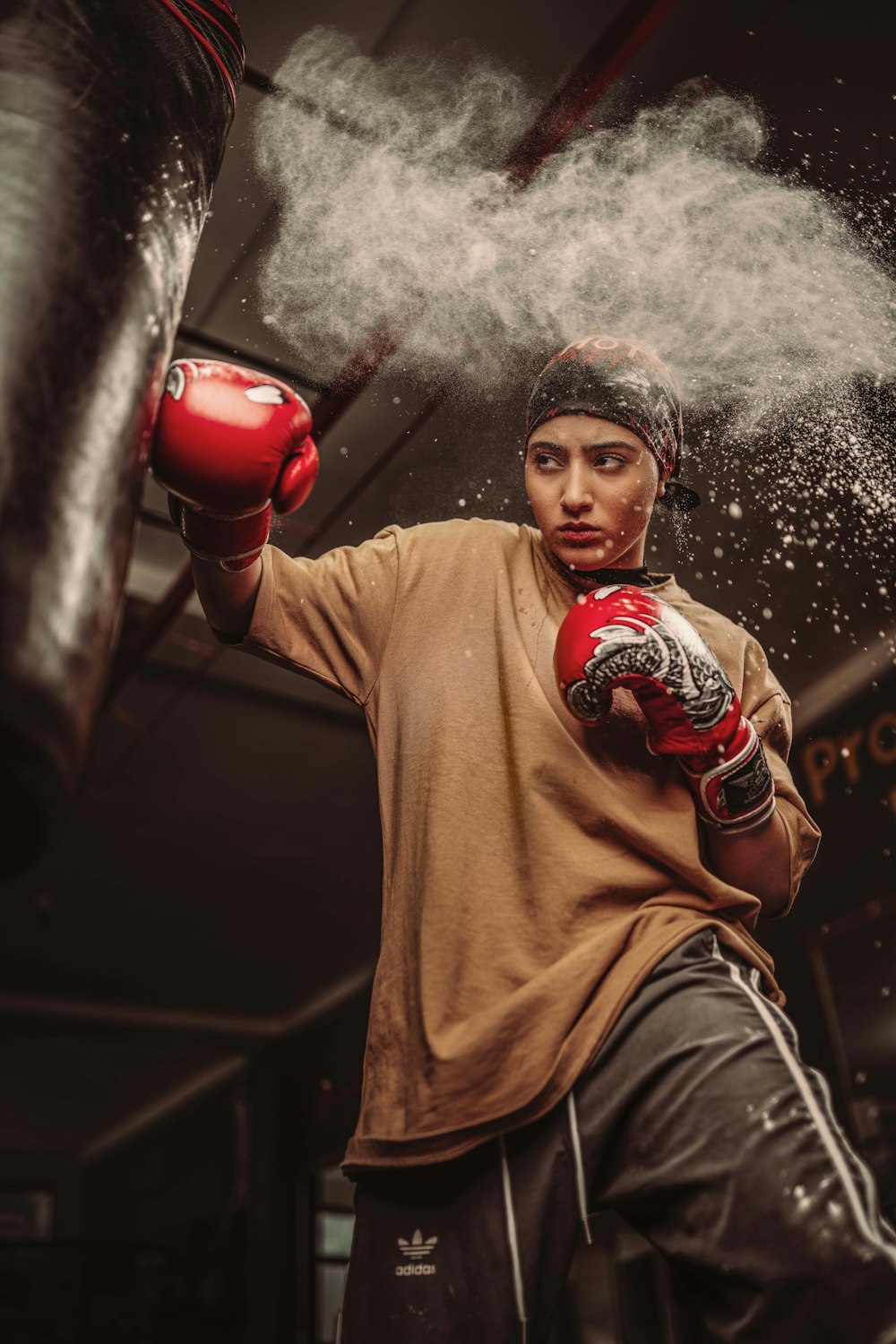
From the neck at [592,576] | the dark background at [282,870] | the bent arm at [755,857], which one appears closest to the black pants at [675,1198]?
the bent arm at [755,857]

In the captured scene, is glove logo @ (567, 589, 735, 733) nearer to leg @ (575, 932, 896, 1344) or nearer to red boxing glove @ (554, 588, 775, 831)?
red boxing glove @ (554, 588, 775, 831)

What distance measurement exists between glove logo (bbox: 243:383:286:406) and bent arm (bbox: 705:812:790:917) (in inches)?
32.1

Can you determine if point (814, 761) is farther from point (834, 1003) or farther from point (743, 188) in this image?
point (743, 188)

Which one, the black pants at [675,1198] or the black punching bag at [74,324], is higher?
the black punching bag at [74,324]

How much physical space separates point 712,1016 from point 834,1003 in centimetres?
430

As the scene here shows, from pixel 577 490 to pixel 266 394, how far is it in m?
0.52

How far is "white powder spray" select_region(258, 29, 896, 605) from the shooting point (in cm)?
225

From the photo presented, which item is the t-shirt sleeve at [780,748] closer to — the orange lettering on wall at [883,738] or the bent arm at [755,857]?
the bent arm at [755,857]

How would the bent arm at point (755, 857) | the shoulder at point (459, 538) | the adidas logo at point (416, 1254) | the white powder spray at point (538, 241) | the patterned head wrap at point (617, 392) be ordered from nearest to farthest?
1. the adidas logo at point (416, 1254)
2. the bent arm at point (755, 857)
3. the patterned head wrap at point (617, 392)
4. the shoulder at point (459, 538)
5. the white powder spray at point (538, 241)

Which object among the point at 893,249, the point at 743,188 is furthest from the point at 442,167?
the point at 893,249

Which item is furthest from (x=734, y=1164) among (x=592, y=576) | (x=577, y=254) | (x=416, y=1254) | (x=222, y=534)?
(x=577, y=254)

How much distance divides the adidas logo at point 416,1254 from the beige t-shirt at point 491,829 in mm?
110

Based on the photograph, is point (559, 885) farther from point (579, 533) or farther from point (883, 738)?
point (883, 738)

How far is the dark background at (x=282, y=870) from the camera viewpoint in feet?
8.22
